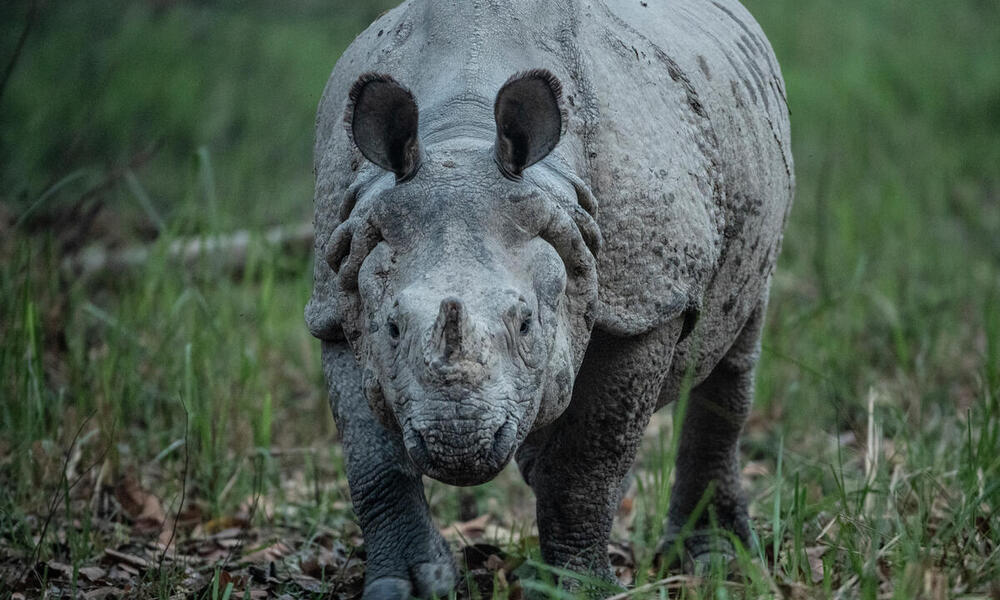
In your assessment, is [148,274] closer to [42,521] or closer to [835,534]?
[42,521]

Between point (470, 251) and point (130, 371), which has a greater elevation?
point (470, 251)

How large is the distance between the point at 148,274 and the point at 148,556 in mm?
1542

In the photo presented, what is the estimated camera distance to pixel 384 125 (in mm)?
2676

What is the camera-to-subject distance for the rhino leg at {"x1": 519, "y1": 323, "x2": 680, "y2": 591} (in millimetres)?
3057

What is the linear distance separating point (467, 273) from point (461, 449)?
0.35 m

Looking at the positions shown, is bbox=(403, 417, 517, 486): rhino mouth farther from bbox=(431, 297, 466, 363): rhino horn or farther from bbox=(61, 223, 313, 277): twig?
bbox=(61, 223, 313, 277): twig

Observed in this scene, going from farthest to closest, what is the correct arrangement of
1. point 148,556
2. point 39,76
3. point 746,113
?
point 39,76 → point 148,556 → point 746,113

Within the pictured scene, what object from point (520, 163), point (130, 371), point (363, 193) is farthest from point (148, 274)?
point (520, 163)

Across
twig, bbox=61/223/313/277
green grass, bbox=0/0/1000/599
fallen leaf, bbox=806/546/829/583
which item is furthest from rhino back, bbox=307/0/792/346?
twig, bbox=61/223/313/277

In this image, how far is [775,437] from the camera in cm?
522

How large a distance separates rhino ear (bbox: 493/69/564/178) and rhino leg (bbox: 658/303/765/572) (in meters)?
1.62

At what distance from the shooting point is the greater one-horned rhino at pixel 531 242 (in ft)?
8.02

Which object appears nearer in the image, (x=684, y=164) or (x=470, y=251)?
(x=470, y=251)

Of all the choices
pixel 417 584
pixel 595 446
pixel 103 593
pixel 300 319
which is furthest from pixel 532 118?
pixel 300 319
